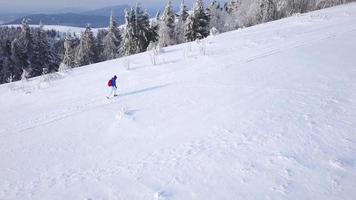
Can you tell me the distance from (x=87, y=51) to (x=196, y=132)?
2172 inches

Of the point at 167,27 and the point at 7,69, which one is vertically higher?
the point at 167,27

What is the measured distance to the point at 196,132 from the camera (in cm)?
966

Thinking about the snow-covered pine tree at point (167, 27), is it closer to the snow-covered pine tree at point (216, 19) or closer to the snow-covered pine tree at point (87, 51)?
the snow-covered pine tree at point (216, 19)

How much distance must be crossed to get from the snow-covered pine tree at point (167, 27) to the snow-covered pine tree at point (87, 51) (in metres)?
15.2

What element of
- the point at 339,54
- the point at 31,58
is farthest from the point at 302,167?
the point at 31,58

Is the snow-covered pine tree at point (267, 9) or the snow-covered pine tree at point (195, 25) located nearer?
the snow-covered pine tree at point (267, 9)

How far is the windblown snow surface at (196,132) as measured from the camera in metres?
7.41

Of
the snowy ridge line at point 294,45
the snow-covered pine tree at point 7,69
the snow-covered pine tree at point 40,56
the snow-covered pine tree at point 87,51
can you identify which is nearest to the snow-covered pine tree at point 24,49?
the snow-covered pine tree at point 40,56

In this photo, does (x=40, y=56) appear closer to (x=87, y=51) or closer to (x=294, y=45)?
(x=87, y=51)

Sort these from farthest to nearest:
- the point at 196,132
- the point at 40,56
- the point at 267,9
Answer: the point at 40,56
the point at 267,9
the point at 196,132

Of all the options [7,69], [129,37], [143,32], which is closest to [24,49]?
[7,69]

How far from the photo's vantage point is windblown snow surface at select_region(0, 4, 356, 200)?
292 inches

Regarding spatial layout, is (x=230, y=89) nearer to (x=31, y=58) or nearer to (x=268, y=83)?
(x=268, y=83)

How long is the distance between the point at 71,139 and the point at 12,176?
2065 mm
